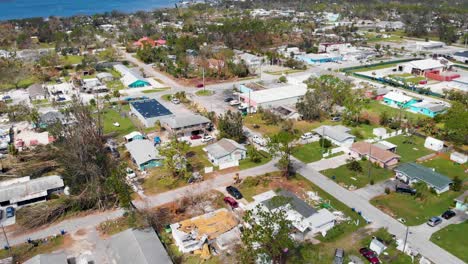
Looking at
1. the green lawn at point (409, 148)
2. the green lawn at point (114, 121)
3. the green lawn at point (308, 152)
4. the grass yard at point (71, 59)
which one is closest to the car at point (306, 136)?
the green lawn at point (308, 152)

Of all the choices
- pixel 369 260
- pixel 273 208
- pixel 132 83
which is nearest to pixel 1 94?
pixel 132 83

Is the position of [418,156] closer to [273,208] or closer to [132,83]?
[273,208]

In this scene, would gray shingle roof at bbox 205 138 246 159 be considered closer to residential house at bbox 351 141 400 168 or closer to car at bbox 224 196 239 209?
car at bbox 224 196 239 209

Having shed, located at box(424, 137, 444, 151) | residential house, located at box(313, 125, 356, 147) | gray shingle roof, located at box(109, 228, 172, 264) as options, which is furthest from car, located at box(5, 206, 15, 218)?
shed, located at box(424, 137, 444, 151)

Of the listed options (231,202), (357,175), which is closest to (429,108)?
(357,175)

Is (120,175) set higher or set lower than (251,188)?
higher

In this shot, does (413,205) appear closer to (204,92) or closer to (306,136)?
(306,136)
